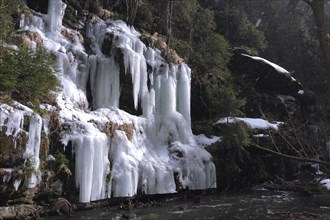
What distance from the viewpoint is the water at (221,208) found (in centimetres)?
1072

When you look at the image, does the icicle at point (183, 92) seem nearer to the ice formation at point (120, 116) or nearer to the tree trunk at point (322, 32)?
the ice formation at point (120, 116)

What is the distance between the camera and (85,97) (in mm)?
13023

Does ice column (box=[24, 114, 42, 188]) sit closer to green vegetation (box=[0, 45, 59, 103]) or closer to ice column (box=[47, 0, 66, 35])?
green vegetation (box=[0, 45, 59, 103])

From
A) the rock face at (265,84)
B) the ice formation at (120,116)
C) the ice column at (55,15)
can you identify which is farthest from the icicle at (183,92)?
Answer: the rock face at (265,84)

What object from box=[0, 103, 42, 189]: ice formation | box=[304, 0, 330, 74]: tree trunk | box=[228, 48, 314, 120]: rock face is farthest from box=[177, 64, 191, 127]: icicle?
box=[304, 0, 330, 74]: tree trunk

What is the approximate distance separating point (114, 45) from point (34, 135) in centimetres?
592

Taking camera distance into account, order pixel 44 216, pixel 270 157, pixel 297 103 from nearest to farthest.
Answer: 1. pixel 44 216
2. pixel 270 157
3. pixel 297 103

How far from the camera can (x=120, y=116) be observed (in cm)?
1316

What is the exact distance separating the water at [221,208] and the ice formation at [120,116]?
0.49 meters

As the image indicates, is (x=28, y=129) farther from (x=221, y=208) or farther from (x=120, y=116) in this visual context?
(x=221, y=208)

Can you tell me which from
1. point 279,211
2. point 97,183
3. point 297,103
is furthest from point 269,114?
point 97,183

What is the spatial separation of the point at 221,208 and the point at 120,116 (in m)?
4.26

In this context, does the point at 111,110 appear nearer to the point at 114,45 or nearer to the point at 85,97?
the point at 85,97

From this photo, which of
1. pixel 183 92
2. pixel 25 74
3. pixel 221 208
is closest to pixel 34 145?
pixel 25 74
